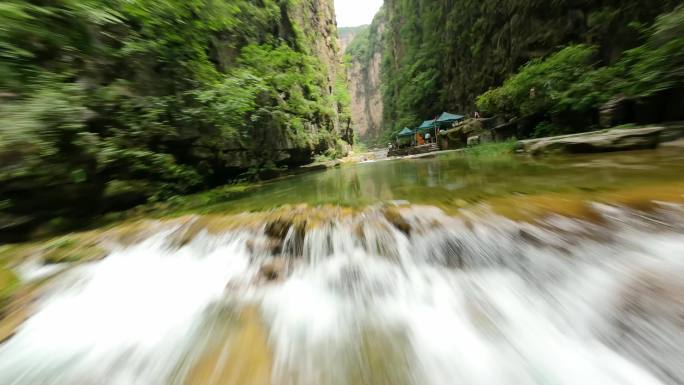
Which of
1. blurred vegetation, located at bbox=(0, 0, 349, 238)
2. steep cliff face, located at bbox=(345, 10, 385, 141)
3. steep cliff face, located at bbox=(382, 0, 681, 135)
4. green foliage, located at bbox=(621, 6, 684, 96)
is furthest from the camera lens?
steep cliff face, located at bbox=(345, 10, 385, 141)

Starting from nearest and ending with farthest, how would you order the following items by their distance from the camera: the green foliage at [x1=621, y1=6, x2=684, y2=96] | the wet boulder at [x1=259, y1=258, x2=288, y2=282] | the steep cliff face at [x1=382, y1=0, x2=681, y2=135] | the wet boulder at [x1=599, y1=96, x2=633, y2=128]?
the wet boulder at [x1=259, y1=258, x2=288, y2=282]
the green foliage at [x1=621, y1=6, x2=684, y2=96]
the wet boulder at [x1=599, y1=96, x2=633, y2=128]
the steep cliff face at [x1=382, y1=0, x2=681, y2=135]

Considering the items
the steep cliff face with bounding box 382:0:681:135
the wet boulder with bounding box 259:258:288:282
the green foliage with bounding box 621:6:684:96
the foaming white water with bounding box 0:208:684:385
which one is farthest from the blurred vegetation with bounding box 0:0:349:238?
the steep cliff face with bounding box 382:0:681:135

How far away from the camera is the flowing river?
1.33m

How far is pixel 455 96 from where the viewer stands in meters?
18.3

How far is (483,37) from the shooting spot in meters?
13.9

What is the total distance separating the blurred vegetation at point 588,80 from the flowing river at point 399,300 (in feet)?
11.3

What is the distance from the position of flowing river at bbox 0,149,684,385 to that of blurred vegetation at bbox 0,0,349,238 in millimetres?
1582

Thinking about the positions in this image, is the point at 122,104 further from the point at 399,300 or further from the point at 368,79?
the point at 368,79

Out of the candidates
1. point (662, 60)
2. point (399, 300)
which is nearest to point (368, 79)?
point (662, 60)

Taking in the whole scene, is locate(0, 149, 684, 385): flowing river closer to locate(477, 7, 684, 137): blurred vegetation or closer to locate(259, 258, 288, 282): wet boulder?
locate(259, 258, 288, 282): wet boulder

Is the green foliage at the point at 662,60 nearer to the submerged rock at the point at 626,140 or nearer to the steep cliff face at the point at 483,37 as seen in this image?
the submerged rock at the point at 626,140

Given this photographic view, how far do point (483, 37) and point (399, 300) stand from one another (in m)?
16.9

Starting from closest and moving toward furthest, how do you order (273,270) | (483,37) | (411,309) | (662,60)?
(411,309), (273,270), (662,60), (483,37)

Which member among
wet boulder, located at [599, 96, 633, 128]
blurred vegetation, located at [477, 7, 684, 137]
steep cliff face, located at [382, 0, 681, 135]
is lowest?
wet boulder, located at [599, 96, 633, 128]
